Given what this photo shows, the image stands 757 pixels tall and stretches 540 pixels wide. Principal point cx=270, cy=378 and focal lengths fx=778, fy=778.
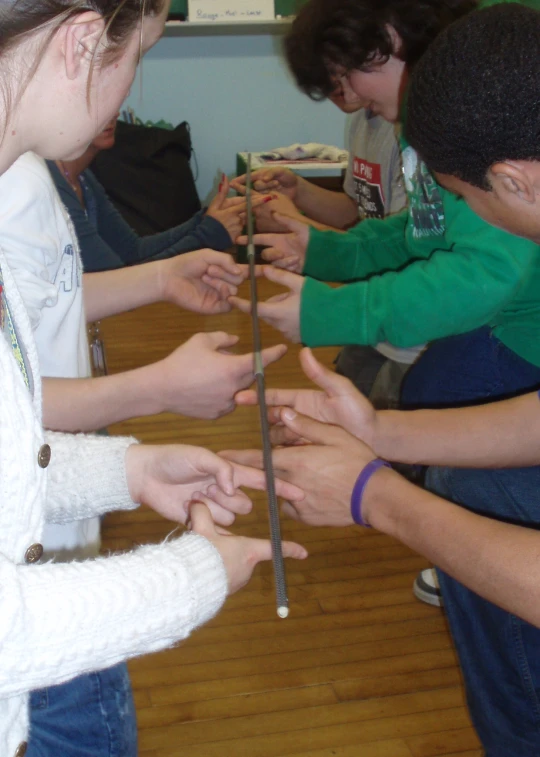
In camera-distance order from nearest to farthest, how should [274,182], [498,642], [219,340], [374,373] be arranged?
[498,642] < [219,340] < [374,373] < [274,182]

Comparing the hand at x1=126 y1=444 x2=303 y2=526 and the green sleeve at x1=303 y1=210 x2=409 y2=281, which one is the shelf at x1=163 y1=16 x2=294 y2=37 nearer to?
the green sleeve at x1=303 y1=210 x2=409 y2=281

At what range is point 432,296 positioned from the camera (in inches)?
53.3

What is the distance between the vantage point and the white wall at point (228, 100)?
4391 millimetres

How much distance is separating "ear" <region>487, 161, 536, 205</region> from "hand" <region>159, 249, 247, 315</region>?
1.99ft

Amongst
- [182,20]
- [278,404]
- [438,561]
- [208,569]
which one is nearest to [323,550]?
[278,404]

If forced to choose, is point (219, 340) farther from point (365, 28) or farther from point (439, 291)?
point (365, 28)

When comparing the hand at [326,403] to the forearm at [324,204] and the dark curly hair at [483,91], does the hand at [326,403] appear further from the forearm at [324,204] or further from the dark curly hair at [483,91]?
the forearm at [324,204]

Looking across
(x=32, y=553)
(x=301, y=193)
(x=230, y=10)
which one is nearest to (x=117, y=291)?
(x=32, y=553)

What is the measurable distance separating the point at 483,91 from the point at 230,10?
11.6 feet

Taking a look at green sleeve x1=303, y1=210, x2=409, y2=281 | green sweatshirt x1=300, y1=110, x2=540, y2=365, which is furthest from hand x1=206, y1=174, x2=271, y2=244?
green sweatshirt x1=300, y1=110, x2=540, y2=365

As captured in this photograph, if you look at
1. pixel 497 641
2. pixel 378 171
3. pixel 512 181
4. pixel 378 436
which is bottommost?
pixel 497 641

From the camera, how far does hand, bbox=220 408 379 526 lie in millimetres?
1069

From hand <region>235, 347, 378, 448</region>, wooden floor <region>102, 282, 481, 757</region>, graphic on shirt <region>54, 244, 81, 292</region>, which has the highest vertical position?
graphic on shirt <region>54, 244, 81, 292</region>

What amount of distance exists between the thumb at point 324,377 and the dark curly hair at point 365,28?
2.31 feet
